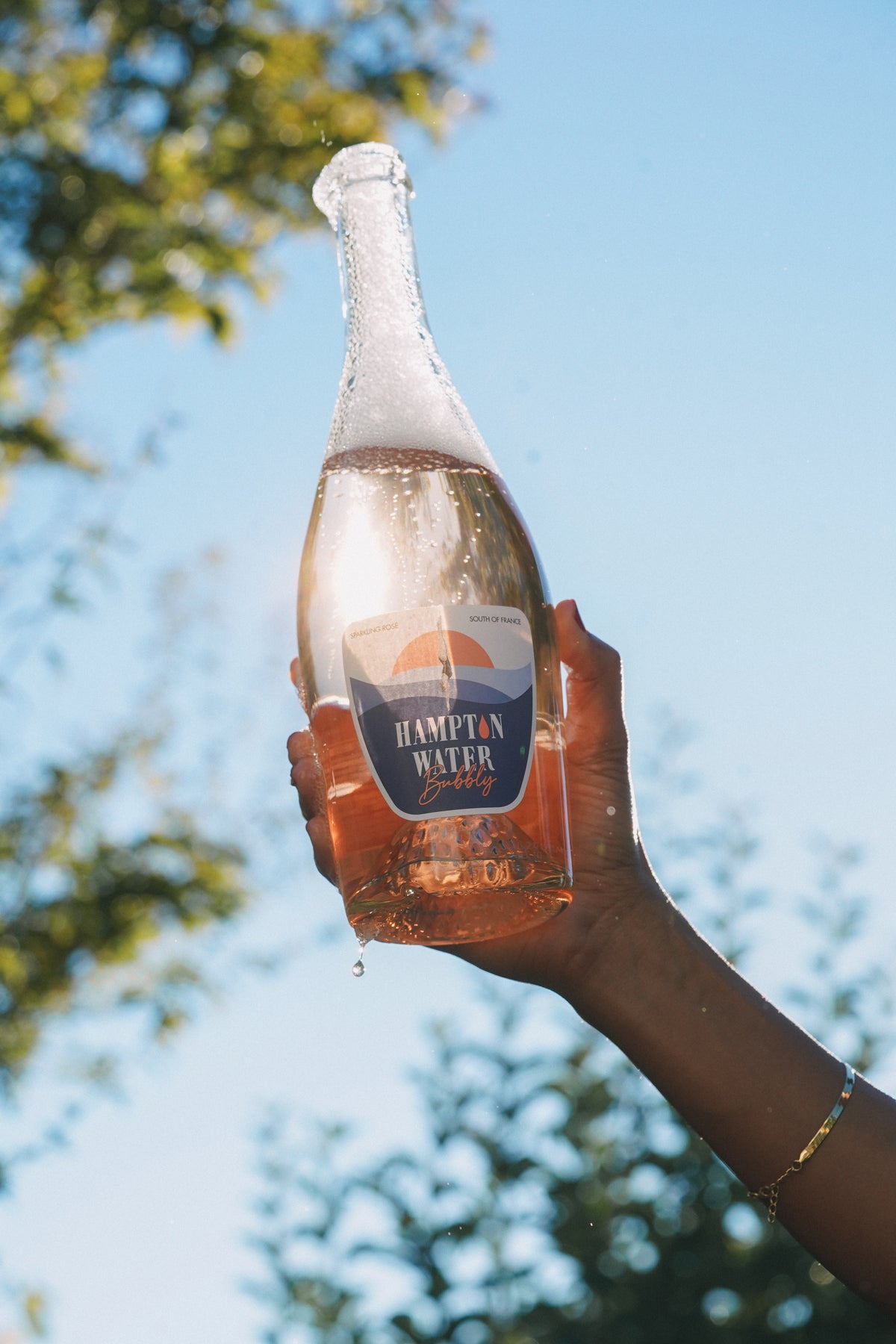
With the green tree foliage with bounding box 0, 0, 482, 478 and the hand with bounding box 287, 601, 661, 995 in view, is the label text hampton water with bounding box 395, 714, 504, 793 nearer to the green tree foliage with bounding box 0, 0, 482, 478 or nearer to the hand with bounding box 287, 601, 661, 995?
the hand with bounding box 287, 601, 661, 995

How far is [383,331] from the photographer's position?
1621mm

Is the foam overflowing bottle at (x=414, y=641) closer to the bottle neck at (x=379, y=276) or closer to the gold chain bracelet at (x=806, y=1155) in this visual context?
the bottle neck at (x=379, y=276)

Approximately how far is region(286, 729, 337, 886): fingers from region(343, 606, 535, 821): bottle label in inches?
8.1

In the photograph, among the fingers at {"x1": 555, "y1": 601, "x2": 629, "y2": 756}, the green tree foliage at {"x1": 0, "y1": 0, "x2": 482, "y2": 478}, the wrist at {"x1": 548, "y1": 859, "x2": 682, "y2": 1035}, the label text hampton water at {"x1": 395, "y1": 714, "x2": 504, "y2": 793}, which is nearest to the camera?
the label text hampton water at {"x1": 395, "y1": 714, "x2": 504, "y2": 793}

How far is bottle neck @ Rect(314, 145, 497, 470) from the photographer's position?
157 cm

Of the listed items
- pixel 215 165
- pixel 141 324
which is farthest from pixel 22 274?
pixel 215 165

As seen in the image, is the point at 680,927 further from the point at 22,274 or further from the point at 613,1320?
the point at 22,274

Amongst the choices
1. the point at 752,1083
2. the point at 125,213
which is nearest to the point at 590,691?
the point at 752,1083

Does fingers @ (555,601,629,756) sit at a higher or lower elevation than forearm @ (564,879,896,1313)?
higher

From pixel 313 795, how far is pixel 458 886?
0.93ft

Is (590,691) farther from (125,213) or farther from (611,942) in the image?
(125,213)

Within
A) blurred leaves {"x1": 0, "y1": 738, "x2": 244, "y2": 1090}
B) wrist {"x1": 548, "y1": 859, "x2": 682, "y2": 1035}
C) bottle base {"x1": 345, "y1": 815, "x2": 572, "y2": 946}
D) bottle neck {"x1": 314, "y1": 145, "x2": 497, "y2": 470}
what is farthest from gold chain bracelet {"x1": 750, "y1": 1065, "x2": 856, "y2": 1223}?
blurred leaves {"x1": 0, "y1": 738, "x2": 244, "y2": 1090}

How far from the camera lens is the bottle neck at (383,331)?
1.57m

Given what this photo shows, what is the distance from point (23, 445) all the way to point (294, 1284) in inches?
86.5
